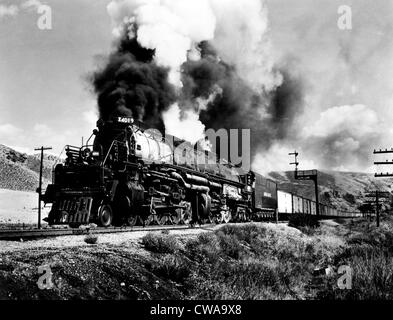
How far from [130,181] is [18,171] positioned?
2240 inches

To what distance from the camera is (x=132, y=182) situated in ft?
48.5

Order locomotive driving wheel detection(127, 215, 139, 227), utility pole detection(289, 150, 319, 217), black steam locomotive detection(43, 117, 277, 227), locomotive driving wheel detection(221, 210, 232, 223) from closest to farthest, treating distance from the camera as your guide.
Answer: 1. black steam locomotive detection(43, 117, 277, 227)
2. locomotive driving wheel detection(127, 215, 139, 227)
3. locomotive driving wheel detection(221, 210, 232, 223)
4. utility pole detection(289, 150, 319, 217)

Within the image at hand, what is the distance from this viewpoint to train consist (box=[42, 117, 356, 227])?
525 inches

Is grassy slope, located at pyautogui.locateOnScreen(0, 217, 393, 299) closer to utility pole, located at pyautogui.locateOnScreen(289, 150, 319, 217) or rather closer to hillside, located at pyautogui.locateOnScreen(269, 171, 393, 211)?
utility pole, located at pyautogui.locateOnScreen(289, 150, 319, 217)

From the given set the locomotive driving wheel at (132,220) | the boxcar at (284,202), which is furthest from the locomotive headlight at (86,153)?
the boxcar at (284,202)

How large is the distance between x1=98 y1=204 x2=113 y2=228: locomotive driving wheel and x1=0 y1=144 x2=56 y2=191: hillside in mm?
51507

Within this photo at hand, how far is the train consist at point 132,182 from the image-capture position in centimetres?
1334

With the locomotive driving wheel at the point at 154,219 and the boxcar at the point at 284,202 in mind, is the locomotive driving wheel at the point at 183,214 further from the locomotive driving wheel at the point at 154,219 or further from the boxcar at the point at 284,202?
the boxcar at the point at 284,202

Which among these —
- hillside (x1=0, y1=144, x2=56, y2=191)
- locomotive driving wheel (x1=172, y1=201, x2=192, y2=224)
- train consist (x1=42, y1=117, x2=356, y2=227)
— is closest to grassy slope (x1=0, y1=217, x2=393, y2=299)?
train consist (x1=42, y1=117, x2=356, y2=227)

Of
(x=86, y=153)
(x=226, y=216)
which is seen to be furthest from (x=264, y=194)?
(x=86, y=153)

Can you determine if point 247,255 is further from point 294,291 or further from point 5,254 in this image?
point 5,254

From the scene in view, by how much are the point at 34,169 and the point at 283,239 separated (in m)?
67.5

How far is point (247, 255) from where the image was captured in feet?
34.5
